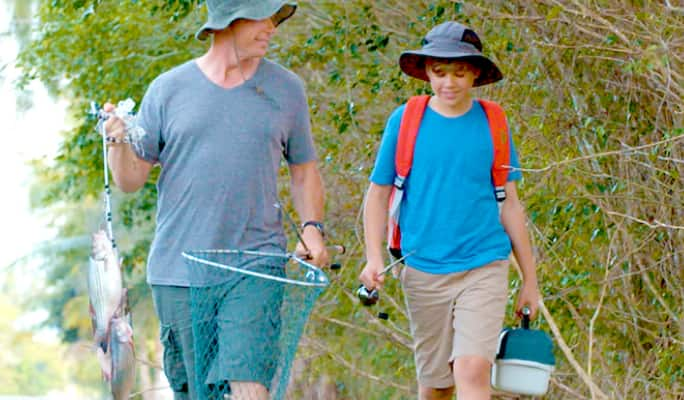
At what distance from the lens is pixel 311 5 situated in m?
8.99

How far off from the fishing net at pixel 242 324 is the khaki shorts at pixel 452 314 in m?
0.69

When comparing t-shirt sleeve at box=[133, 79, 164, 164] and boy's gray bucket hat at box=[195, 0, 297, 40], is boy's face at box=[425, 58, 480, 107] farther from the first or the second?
t-shirt sleeve at box=[133, 79, 164, 164]

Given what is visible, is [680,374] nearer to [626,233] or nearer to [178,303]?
[626,233]

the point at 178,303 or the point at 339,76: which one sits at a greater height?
the point at 339,76

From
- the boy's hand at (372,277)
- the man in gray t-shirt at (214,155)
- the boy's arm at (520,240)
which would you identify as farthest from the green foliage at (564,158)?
the man in gray t-shirt at (214,155)

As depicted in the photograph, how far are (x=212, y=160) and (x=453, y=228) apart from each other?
0.97m

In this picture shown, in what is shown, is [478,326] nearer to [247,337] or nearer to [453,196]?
[453,196]

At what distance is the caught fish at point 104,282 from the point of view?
173 inches

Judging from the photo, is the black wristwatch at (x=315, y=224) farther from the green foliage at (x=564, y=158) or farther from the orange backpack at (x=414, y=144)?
the green foliage at (x=564, y=158)

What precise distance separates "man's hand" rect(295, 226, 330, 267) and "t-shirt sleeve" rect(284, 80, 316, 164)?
27 centimetres

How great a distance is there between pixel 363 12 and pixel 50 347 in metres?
42.5

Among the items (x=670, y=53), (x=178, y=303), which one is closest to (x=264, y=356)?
(x=178, y=303)

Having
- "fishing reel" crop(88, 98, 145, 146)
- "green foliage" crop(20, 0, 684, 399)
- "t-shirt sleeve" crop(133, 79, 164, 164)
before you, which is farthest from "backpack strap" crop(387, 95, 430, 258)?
"fishing reel" crop(88, 98, 145, 146)

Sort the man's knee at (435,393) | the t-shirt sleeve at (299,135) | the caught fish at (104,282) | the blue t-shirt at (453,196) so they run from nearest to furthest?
the caught fish at (104,282) → the t-shirt sleeve at (299,135) → the blue t-shirt at (453,196) → the man's knee at (435,393)
